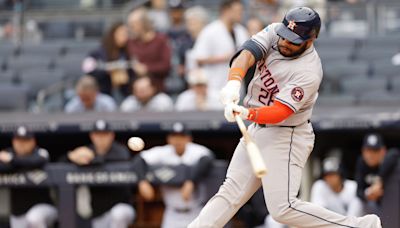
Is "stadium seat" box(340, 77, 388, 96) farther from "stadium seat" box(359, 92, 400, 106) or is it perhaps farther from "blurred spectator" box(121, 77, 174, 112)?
"blurred spectator" box(121, 77, 174, 112)

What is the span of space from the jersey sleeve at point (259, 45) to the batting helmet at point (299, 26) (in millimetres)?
139

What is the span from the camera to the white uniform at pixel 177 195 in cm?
879

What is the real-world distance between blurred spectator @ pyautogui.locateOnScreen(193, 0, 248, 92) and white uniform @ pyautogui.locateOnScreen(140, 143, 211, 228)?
97cm

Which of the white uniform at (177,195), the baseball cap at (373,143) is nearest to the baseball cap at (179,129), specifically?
the white uniform at (177,195)

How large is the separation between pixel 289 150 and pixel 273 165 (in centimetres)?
13

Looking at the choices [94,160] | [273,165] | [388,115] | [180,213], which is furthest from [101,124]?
[273,165]

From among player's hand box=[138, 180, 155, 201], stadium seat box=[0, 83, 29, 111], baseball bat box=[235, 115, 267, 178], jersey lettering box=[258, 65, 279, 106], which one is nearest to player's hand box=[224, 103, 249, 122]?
baseball bat box=[235, 115, 267, 178]

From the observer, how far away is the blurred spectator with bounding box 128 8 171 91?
1012 cm

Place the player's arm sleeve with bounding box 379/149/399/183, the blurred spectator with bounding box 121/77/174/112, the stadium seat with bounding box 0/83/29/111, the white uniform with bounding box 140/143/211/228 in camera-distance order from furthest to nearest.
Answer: the stadium seat with bounding box 0/83/29/111
the blurred spectator with bounding box 121/77/174/112
the white uniform with bounding box 140/143/211/228
the player's arm sleeve with bounding box 379/149/399/183

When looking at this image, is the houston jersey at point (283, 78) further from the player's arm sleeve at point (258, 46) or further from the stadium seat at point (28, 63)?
the stadium seat at point (28, 63)

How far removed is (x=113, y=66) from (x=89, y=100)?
1.84 ft

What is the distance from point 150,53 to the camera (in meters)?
10.2

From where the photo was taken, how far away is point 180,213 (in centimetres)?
880

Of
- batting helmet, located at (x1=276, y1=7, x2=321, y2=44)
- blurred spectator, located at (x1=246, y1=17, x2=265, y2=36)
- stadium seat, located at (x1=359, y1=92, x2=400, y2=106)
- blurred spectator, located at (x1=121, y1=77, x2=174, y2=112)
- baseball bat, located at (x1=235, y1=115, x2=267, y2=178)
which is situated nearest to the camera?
baseball bat, located at (x1=235, y1=115, x2=267, y2=178)
